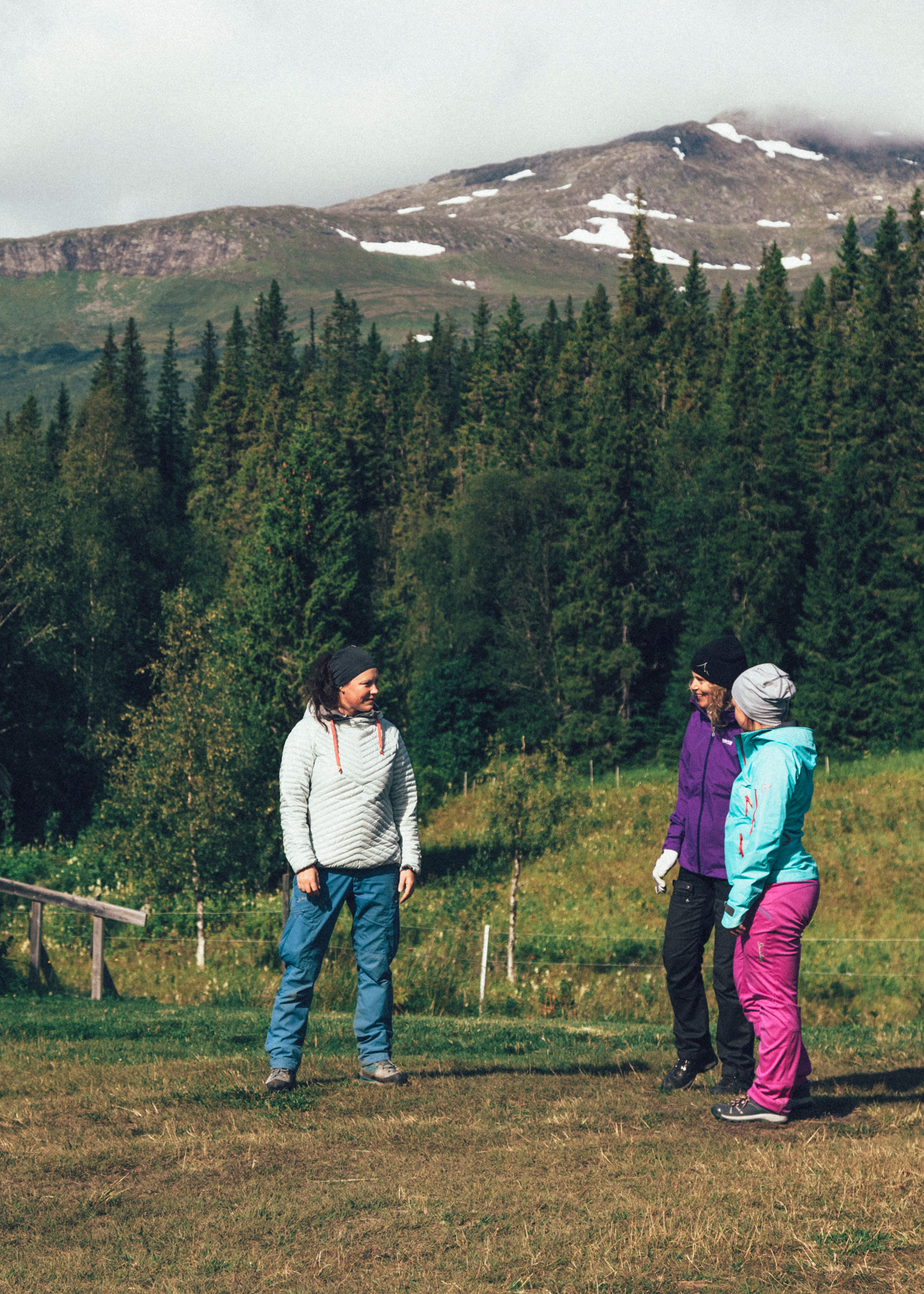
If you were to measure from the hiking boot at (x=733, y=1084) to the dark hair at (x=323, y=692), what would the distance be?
9.37 ft

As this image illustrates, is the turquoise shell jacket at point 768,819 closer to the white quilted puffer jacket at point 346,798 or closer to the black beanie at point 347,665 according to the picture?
the white quilted puffer jacket at point 346,798

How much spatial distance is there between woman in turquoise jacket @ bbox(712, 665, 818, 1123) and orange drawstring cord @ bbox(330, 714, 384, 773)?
6.42ft

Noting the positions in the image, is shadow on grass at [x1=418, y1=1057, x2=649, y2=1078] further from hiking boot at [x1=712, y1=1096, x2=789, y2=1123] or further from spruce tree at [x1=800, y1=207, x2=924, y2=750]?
spruce tree at [x1=800, y1=207, x2=924, y2=750]

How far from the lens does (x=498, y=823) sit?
113 feet

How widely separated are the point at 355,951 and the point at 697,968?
1.92m

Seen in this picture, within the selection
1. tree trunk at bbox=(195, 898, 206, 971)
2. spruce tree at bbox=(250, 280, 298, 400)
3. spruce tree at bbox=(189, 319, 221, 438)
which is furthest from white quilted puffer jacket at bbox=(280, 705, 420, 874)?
spruce tree at bbox=(189, 319, 221, 438)

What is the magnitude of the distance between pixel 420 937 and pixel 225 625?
749 inches

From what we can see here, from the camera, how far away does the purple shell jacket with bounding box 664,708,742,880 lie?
22.8 feet

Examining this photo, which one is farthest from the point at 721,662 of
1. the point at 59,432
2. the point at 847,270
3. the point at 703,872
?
the point at 59,432

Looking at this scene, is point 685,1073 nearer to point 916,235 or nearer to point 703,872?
point 703,872

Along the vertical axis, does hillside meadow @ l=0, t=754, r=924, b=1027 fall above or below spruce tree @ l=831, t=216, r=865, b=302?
below

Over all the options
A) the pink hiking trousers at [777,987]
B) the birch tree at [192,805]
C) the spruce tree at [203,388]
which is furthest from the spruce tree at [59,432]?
the pink hiking trousers at [777,987]

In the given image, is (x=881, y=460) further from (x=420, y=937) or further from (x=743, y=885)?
(x=743, y=885)

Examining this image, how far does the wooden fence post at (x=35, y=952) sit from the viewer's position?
13.7 m
